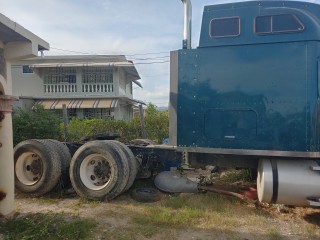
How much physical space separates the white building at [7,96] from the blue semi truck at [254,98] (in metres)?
1.64

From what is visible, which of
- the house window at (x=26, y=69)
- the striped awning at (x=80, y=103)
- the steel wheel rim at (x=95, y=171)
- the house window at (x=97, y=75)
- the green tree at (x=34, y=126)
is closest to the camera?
the steel wheel rim at (x=95, y=171)

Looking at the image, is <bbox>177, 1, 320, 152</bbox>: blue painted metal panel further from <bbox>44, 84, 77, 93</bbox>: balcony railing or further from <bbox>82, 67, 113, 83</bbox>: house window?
<bbox>44, 84, 77, 93</bbox>: balcony railing

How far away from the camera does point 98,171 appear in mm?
6320

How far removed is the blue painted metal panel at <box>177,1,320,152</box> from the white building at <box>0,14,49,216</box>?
8.77ft

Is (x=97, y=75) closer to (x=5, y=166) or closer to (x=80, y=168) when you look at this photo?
(x=80, y=168)

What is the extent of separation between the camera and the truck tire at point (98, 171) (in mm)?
5852

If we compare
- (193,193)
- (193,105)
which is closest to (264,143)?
(193,105)

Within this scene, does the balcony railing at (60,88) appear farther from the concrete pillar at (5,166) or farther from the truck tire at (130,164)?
the concrete pillar at (5,166)

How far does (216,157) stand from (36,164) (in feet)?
12.9

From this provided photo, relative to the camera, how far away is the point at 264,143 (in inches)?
205

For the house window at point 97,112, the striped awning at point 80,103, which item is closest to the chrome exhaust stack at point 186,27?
the striped awning at point 80,103

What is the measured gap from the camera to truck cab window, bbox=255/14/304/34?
5.19 metres

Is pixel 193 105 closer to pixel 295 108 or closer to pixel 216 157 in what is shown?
pixel 216 157

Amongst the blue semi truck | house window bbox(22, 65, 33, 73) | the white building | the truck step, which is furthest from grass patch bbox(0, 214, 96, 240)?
house window bbox(22, 65, 33, 73)
